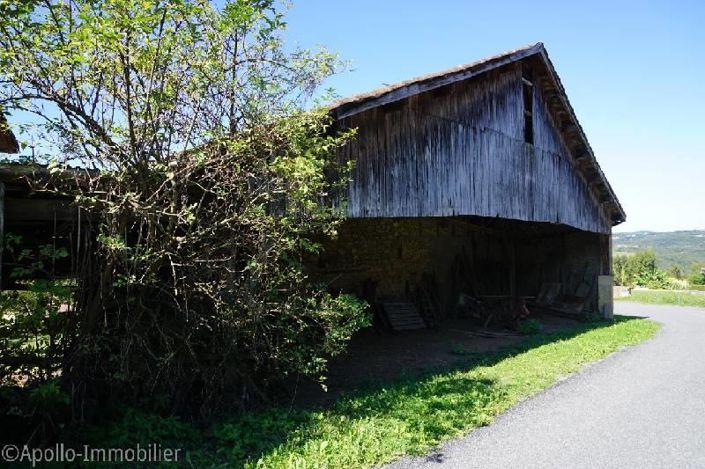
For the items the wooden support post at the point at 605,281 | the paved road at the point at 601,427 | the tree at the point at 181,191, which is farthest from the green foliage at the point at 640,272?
the tree at the point at 181,191

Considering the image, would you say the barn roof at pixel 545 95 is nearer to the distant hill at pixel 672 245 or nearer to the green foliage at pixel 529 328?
the green foliage at pixel 529 328

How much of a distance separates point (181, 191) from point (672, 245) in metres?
152

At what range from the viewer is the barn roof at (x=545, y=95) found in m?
7.55

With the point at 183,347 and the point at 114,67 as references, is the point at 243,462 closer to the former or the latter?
the point at 183,347

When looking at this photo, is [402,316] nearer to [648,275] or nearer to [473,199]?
[473,199]

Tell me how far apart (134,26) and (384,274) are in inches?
387

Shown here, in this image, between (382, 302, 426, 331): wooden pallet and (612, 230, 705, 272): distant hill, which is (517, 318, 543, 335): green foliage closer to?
(382, 302, 426, 331): wooden pallet

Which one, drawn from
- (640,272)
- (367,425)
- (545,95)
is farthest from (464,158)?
(640,272)

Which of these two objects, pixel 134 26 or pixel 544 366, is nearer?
pixel 134 26

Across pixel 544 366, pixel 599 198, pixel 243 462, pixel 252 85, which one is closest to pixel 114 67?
pixel 252 85

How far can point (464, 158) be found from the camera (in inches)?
390

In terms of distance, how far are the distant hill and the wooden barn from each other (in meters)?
91.0

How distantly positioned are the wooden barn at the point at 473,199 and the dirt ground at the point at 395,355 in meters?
0.98

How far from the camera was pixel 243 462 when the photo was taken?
4.65 meters
